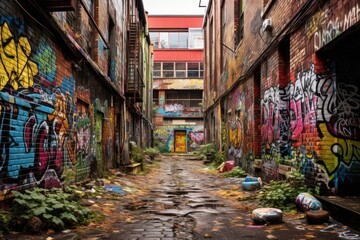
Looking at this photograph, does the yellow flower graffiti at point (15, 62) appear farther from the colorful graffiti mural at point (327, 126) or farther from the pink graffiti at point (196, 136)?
the pink graffiti at point (196, 136)

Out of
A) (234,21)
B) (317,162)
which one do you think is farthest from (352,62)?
(234,21)

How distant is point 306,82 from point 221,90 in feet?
38.5

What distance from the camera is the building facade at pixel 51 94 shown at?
467cm

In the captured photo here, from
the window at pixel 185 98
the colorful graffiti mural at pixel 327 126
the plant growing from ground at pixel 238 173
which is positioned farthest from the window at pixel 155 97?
the colorful graffiti mural at pixel 327 126

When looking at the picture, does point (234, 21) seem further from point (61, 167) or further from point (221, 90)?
point (61, 167)

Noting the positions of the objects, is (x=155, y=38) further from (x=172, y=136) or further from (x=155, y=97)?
(x=172, y=136)

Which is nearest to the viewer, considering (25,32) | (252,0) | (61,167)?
(25,32)

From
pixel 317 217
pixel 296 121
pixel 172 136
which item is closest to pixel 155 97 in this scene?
pixel 172 136

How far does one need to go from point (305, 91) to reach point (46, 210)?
4813 mm

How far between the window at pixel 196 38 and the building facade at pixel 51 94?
963 inches

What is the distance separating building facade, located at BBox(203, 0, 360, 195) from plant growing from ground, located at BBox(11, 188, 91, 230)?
3938mm

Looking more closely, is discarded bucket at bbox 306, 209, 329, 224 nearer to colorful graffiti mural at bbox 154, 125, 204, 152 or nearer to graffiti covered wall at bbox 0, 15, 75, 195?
graffiti covered wall at bbox 0, 15, 75, 195

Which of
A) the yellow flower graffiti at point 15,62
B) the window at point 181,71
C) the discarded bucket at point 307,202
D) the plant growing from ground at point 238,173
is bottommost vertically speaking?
the plant growing from ground at point 238,173

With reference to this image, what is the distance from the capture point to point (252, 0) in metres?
11.1
